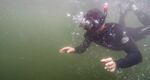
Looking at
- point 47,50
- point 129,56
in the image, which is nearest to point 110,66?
point 129,56

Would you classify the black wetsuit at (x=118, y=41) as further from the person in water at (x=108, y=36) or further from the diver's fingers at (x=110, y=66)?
the diver's fingers at (x=110, y=66)

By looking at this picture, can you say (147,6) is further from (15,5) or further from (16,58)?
(16,58)

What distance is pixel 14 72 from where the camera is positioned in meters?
6.13

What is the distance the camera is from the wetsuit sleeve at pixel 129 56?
14.0 feet

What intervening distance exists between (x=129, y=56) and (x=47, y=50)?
4.33 meters

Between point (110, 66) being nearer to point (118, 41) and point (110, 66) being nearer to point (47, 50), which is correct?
point (118, 41)

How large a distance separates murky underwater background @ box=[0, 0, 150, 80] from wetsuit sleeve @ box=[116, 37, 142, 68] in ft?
6.37

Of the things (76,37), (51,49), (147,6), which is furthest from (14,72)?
(147,6)

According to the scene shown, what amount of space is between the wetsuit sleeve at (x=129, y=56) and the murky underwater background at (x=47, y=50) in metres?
1.94

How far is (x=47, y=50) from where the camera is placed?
27.1 feet

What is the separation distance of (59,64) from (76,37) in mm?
3445

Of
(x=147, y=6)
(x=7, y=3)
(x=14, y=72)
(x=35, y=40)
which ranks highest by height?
(x=7, y=3)

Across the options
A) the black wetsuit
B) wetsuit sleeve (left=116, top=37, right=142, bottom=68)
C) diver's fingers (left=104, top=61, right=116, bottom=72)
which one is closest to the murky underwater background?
the black wetsuit

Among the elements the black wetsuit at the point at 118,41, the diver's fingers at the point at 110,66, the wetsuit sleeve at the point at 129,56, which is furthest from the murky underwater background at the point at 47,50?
the diver's fingers at the point at 110,66
